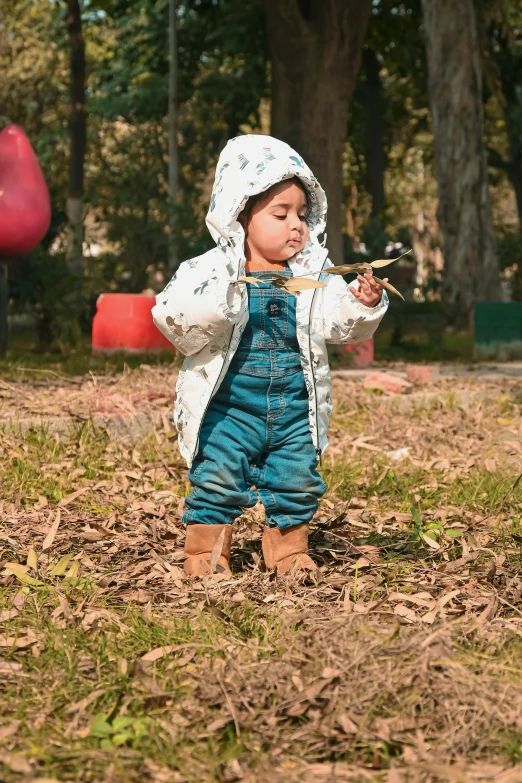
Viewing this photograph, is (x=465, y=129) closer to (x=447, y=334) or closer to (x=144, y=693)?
(x=447, y=334)

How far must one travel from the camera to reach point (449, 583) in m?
3.87

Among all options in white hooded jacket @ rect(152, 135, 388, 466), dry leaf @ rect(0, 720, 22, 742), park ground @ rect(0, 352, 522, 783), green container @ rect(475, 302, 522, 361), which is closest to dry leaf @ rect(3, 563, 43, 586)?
park ground @ rect(0, 352, 522, 783)

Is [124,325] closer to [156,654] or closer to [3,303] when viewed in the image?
[3,303]

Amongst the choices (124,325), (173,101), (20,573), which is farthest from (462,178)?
(20,573)

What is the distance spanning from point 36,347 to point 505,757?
8986 mm

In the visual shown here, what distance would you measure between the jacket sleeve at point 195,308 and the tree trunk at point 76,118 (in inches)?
383

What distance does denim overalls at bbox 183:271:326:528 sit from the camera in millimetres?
3945

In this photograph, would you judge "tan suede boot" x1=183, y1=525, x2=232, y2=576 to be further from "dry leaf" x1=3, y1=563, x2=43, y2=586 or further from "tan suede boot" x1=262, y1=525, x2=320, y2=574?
"dry leaf" x1=3, y1=563, x2=43, y2=586

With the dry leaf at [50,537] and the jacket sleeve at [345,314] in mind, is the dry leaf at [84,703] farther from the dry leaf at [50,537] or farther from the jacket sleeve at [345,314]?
the jacket sleeve at [345,314]

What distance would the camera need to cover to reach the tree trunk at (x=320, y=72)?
38.9ft

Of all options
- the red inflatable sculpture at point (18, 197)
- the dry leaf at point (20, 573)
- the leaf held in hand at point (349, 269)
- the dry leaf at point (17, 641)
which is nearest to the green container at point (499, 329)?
the red inflatable sculpture at point (18, 197)

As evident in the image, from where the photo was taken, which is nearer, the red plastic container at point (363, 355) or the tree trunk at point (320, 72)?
the red plastic container at point (363, 355)

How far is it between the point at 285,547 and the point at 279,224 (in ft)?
3.66

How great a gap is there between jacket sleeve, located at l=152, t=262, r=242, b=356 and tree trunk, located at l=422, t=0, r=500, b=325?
505 inches
